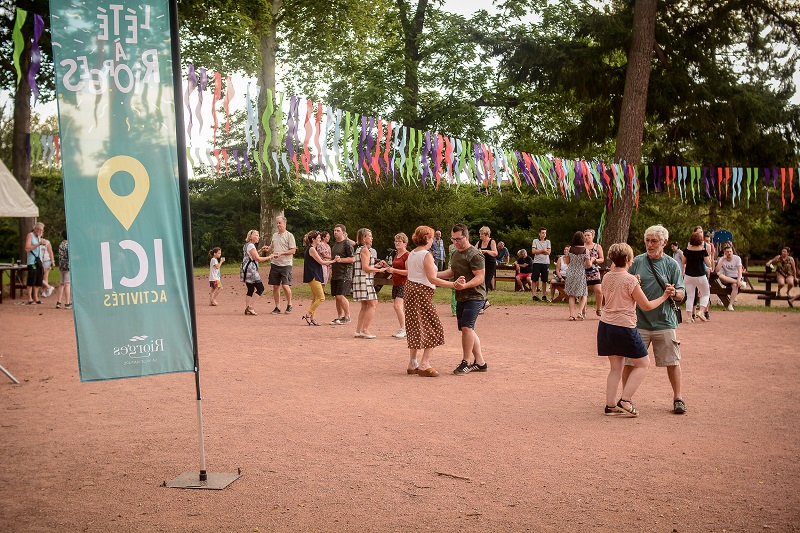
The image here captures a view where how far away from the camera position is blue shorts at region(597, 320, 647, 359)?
6852 mm

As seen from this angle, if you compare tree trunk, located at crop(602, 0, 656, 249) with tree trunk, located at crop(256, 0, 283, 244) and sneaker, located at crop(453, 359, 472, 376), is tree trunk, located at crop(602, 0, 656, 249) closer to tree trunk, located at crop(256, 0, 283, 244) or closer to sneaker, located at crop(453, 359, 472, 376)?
tree trunk, located at crop(256, 0, 283, 244)

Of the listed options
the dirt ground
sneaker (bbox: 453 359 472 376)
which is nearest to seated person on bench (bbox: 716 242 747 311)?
the dirt ground

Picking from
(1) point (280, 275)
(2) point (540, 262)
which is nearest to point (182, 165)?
(1) point (280, 275)

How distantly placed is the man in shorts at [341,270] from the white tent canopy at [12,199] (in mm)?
6262

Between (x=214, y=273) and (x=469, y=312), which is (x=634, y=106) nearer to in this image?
(x=214, y=273)

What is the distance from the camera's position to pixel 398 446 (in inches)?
233

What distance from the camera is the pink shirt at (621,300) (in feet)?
22.5

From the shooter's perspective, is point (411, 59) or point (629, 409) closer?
point (629, 409)

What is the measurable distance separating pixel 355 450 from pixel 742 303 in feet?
56.3

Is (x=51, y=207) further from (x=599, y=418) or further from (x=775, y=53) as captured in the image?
(x=599, y=418)

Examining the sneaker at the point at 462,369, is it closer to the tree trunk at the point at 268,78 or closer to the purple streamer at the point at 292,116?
the purple streamer at the point at 292,116

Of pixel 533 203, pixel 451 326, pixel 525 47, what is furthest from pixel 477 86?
pixel 451 326

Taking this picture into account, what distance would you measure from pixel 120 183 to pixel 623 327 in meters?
4.40

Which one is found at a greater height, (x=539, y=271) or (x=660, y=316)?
(x=660, y=316)
